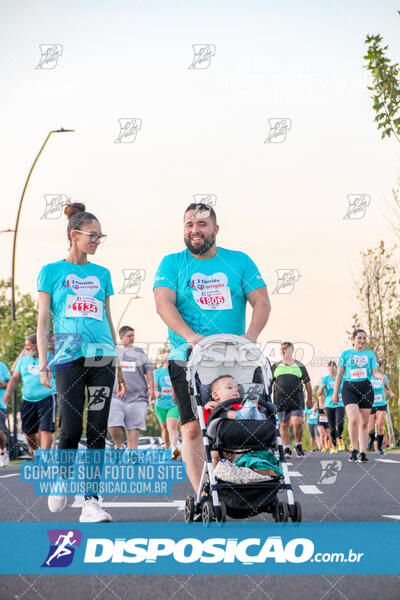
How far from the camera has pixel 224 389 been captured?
18.4 feet

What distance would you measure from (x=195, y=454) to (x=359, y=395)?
7709 mm

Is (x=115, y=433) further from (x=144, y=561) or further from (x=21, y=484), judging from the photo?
(x=144, y=561)

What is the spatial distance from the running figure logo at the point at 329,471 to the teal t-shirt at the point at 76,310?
433 centimetres

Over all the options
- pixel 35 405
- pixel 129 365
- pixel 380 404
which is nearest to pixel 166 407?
pixel 129 365

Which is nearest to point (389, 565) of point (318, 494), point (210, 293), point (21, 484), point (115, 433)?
point (210, 293)

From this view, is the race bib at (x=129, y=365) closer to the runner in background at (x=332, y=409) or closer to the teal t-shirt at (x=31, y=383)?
the teal t-shirt at (x=31, y=383)

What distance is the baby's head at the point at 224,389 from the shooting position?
5617 millimetres

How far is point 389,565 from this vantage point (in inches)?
157

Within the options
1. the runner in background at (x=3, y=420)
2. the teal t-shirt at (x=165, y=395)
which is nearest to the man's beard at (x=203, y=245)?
the teal t-shirt at (x=165, y=395)

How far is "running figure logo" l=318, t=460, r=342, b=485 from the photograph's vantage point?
10.2m

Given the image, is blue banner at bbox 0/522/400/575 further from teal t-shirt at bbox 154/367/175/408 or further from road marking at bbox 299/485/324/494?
teal t-shirt at bbox 154/367/175/408

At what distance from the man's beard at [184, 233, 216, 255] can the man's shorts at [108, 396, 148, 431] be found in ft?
21.3

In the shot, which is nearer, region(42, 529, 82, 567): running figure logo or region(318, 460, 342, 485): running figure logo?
region(42, 529, 82, 567): running figure logo

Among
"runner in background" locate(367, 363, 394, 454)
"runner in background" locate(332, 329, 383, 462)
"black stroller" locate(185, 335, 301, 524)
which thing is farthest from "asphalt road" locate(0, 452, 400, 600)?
"runner in background" locate(367, 363, 394, 454)
